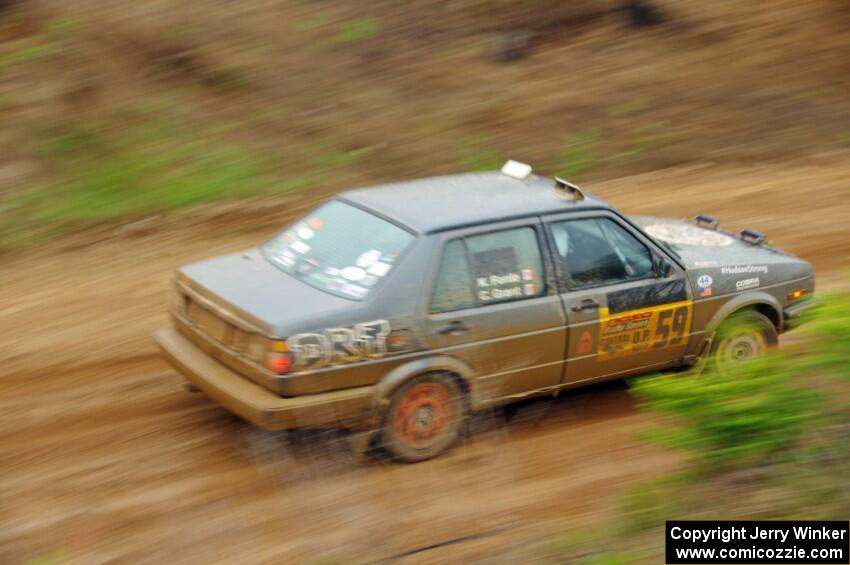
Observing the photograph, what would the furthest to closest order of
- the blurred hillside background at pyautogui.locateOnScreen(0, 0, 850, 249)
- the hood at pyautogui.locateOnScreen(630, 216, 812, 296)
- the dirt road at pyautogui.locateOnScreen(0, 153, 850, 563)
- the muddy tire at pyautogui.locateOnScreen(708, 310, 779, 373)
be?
1. the blurred hillside background at pyautogui.locateOnScreen(0, 0, 850, 249)
2. the muddy tire at pyautogui.locateOnScreen(708, 310, 779, 373)
3. the hood at pyautogui.locateOnScreen(630, 216, 812, 296)
4. the dirt road at pyautogui.locateOnScreen(0, 153, 850, 563)

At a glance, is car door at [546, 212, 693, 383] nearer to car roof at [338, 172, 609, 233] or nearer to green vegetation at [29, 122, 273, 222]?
car roof at [338, 172, 609, 233]

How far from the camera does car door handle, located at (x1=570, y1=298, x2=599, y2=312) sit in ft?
21.7

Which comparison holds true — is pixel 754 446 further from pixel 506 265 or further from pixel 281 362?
pixel 281 362

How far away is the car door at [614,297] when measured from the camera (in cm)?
664

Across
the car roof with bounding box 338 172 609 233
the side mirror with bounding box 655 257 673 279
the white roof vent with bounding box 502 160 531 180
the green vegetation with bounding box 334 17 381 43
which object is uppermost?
the green vegetation with bounding box 334 17 381 43

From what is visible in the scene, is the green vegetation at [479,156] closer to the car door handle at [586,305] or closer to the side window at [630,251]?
the side window at [630,251]

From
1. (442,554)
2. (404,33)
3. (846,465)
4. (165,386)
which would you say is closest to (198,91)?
(404,33)

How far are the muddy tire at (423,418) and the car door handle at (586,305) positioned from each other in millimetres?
864

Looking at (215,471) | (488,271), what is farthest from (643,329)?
(215,471)

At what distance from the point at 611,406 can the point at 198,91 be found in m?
7.10

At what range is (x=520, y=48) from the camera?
47.8 ft

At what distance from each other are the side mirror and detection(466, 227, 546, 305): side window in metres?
0.82

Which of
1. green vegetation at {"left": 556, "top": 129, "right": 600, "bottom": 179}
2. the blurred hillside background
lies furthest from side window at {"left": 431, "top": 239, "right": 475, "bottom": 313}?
green vegetation at {"left": 556, "top": 129, "right": 600, "bottom": 179}

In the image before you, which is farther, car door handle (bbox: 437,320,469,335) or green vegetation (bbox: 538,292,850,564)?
car door handle (bbox: 437,320,469,335)
